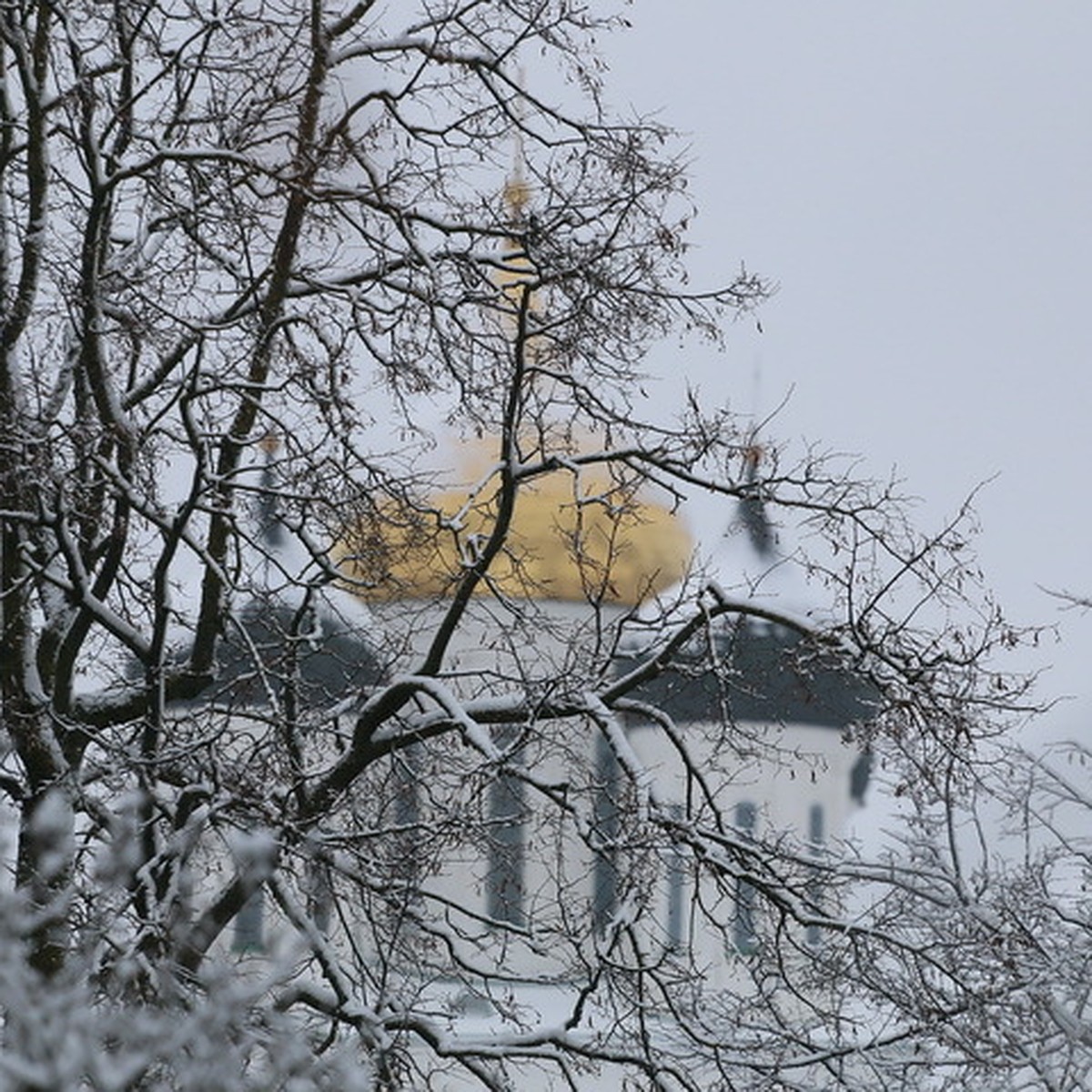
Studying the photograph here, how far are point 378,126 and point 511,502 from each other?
1.97 m

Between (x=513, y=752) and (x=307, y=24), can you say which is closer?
(x=513, y=752)

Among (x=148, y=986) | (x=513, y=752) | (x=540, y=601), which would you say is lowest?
(x=148, y=986)

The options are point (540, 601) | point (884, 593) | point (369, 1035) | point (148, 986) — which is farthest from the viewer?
point (540, 601)

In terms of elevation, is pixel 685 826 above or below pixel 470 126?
below

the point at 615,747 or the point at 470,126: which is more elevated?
the point at 470,126

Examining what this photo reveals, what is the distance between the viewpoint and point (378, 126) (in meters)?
12.1

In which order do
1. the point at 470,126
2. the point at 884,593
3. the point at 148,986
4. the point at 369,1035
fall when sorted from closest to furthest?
the point at 148,986 < the point at 369,1035 < the point at 884,593 < the point at 470,126

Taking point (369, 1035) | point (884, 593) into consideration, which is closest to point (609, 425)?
point (884, 593)

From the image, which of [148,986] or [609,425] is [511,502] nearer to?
[609,425]

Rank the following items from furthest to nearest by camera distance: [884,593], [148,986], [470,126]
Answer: [470,126] → [884,593] → [148,986]

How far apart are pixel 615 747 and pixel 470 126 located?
3310 mm

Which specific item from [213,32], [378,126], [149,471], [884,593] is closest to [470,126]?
[378,126]

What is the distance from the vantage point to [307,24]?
38.4 feet

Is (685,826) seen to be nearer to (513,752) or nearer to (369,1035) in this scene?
(513,752)
